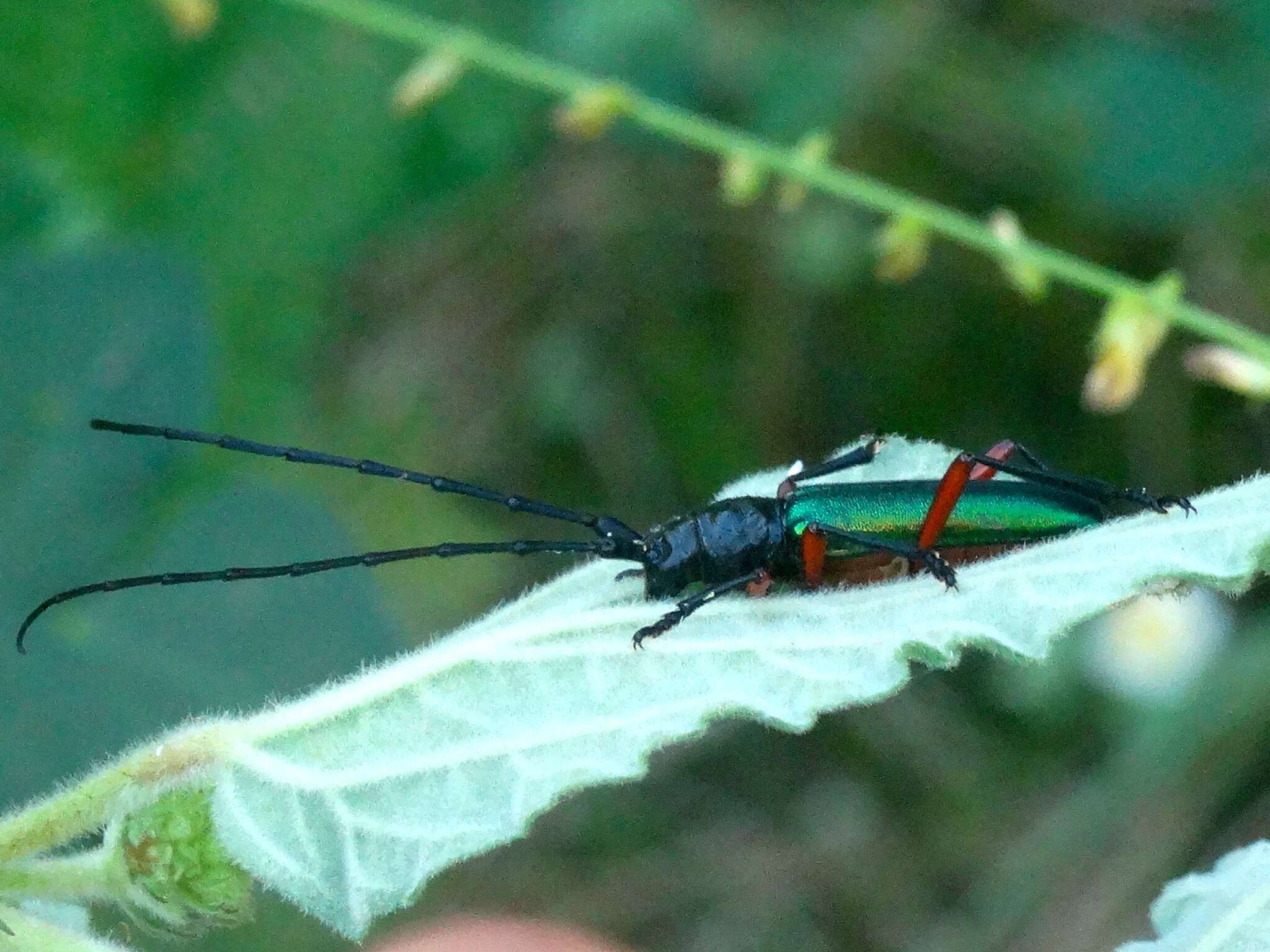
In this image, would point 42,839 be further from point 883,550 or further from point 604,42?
point 604,42

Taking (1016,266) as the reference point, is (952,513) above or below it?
below

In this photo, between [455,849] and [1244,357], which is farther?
[1244,357]

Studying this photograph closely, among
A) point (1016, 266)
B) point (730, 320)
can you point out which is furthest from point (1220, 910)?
point (730, 320)

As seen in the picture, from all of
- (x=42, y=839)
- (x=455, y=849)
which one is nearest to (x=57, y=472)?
(x=42, y=839)

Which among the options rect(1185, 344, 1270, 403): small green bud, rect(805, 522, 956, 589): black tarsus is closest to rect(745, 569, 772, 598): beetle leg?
rect(805, 522, 956, 589): black tarsus

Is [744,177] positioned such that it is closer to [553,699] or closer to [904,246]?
[904,246]

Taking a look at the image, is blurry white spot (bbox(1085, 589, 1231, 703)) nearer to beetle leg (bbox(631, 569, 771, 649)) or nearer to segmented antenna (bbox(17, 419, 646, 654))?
beetle leg (bbox(631, 569, 771, 649))
